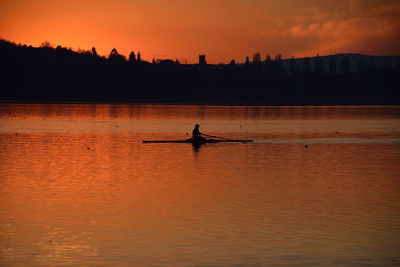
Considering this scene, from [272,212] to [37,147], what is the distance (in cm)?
3503

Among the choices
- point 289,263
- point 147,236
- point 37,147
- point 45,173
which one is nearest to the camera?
point 289,263

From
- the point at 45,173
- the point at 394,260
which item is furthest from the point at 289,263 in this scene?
the point at 45,173

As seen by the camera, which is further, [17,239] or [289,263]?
[17,239]

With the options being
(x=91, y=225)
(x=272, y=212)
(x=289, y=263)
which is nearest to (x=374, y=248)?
(x=289, y=263)

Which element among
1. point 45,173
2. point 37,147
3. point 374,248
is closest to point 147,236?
point 374,248

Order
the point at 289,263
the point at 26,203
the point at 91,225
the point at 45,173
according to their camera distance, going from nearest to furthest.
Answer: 1. the point at 289,263
2. the point at 91,225
3. the point at 26,203
4. the point at 45,173

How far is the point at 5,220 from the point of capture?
22156 millimetres

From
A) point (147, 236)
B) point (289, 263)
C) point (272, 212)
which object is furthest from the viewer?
point (272, 212)

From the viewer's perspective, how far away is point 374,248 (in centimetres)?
1864

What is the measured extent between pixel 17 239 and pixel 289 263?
8502 mm

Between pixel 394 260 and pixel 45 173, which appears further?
pixel 45 173

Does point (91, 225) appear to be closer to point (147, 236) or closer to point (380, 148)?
point (147, 236)

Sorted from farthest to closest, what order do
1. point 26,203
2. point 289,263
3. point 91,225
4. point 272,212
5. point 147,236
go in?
1. point 26,203
2. point 272,212
3. point 91,225
4. point 147,236
5. point 289,263

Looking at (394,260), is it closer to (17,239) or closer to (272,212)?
(272,212)
